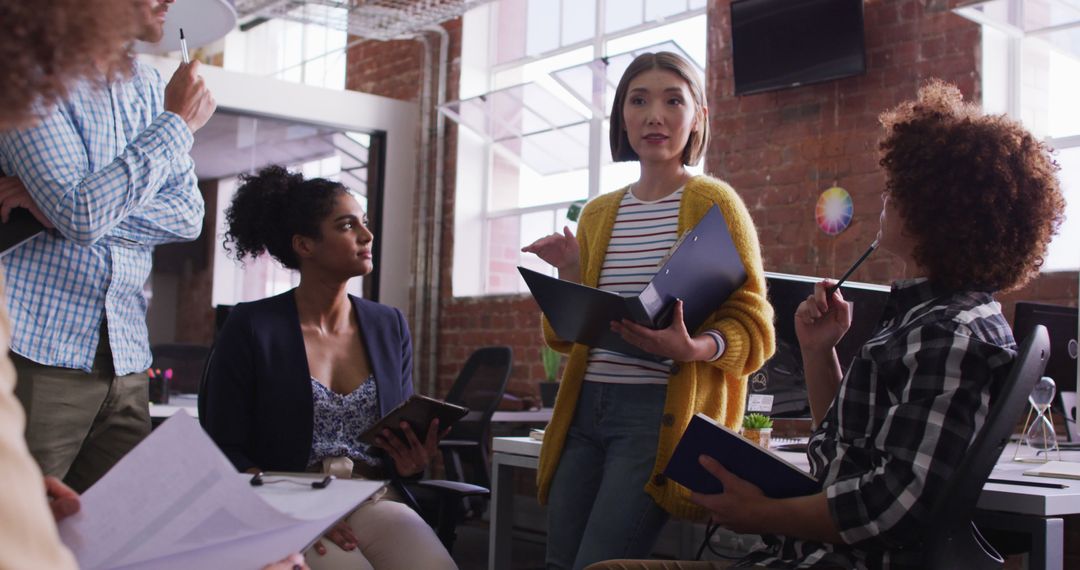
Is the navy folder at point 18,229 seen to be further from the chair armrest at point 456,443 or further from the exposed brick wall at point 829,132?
the exposed brick wall at point 829,132

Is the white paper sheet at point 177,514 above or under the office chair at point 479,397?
above

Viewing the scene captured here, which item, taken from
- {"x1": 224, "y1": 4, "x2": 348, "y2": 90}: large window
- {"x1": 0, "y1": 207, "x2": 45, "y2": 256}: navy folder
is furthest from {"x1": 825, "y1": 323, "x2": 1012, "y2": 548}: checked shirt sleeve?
{"x1": 224, "y1": 4, "x2": 348, "y2": 90}: large window

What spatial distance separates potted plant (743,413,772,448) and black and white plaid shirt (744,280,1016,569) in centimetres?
84

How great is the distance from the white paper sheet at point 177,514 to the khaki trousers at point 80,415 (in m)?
0.66

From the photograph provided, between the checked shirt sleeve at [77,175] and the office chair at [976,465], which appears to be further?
the checked shirt sleeve at [77,175]

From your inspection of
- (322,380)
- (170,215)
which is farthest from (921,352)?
(322,380)

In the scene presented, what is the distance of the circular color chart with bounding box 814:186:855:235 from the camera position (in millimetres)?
4758

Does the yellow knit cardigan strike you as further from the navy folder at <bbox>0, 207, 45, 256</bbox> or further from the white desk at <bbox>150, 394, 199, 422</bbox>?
the white desk at <bbox>150, 394, 199, 422</bbox>

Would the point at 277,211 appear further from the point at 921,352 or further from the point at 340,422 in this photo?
the point at 921,352

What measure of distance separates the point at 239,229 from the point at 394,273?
4.68m

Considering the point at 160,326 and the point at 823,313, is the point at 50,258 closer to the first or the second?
the point at 823,313

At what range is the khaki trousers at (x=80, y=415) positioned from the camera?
1.55m

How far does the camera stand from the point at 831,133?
4.90 m

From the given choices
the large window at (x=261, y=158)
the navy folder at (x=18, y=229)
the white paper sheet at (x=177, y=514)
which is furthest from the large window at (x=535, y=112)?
the white paper sheet at (x=177, y=514)
